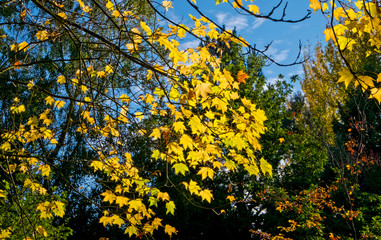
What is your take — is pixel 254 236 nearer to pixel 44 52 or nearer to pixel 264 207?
pixel 264 207

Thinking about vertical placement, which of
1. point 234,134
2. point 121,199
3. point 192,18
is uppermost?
point 192,18

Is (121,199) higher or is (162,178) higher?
(162,178)

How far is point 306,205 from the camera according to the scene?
572 centimetres

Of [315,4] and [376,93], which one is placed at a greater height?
[315,4]

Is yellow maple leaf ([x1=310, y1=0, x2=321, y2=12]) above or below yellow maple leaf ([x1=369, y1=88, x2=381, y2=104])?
above

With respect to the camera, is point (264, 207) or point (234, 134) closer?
point (234, 134)

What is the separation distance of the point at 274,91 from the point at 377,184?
13.4ft

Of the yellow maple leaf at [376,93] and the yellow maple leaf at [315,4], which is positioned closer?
the yellow maple leaf at [376,93]

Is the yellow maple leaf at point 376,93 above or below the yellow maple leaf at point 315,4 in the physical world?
below

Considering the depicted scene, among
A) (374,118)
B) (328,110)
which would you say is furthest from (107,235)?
(328,110)

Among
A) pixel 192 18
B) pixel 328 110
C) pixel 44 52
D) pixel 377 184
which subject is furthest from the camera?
pixel 328 110

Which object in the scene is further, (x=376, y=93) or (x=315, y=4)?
(x=315, y=4)

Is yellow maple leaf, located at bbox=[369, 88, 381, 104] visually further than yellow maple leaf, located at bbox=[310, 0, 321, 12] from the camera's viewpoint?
No

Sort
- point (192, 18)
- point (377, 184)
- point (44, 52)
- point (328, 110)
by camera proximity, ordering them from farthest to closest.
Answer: point (328, 110), point (44, 52), point (377, 184), point (192, 18)
